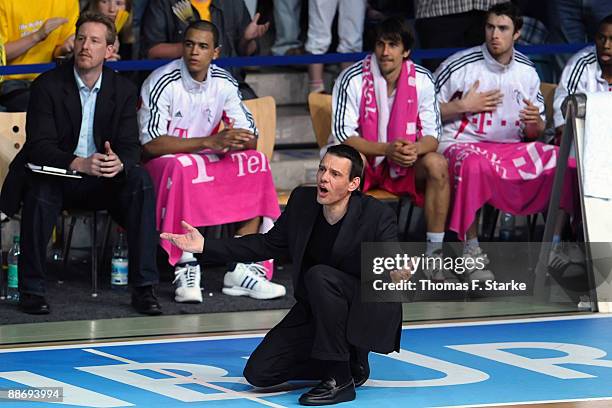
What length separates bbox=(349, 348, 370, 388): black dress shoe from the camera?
265 inches

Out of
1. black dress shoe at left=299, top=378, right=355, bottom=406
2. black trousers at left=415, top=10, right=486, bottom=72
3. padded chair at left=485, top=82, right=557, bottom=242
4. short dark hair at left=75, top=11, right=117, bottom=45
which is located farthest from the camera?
black trousers at left=415, top=10, right=486, bottom=72

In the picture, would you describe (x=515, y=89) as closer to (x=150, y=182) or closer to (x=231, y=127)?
(x=231, y=127)

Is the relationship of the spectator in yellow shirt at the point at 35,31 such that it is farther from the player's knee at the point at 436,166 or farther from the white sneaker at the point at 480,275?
the white sneaker at the point at 480,275

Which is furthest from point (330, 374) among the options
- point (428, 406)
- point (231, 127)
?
point (231, 127)

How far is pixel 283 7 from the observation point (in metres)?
10.9

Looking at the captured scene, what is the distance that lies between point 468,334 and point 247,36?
309 centimetres

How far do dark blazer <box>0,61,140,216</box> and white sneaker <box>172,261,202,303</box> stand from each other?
0.71 metres

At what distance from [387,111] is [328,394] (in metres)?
3.09

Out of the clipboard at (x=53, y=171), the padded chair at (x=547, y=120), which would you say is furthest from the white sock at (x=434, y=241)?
the clipboard at (x=53, y=171)

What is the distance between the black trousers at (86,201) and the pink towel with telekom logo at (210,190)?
29cm

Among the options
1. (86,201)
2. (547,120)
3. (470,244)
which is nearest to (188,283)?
(86,201)

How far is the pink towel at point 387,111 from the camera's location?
9.18m

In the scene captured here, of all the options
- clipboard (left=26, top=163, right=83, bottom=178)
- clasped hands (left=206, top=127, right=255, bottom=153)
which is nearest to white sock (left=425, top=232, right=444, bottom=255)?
clasped hands (left=206, top=127, right=255, bottom=153)

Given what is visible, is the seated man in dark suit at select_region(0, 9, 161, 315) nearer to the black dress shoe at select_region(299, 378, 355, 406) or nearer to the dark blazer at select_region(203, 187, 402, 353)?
the dark blazer at select_region(203, 187, 402, 353)
